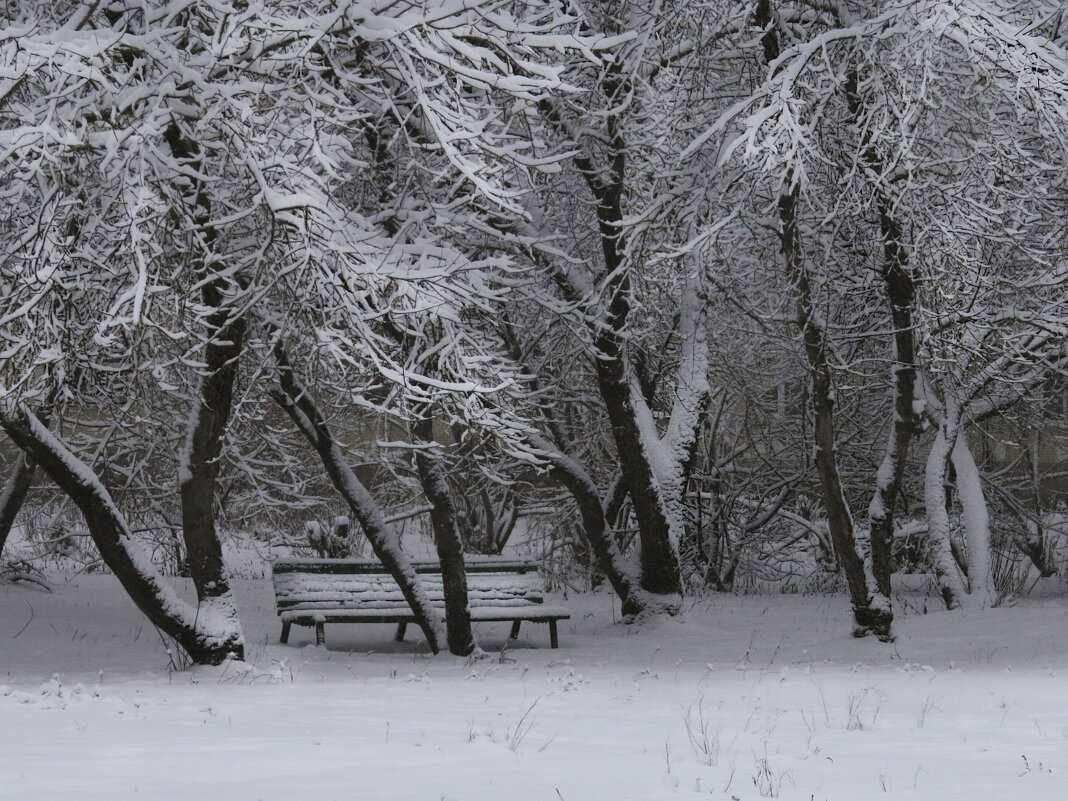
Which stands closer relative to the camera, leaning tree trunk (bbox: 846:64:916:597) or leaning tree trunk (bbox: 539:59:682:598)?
leaning tree trunk (bbox: 846:64:916:597)

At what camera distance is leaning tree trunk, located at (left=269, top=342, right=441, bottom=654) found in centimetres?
977

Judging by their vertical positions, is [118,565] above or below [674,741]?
above

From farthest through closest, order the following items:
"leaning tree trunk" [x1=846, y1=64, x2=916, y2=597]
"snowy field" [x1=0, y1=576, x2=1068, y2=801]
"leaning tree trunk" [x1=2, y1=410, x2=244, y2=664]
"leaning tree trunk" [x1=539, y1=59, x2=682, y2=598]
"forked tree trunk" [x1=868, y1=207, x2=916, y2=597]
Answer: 1. "leaning tree trunk" [x1=539, y1=59, x2=682, y2=598]
2. "forked tree trunk" [x1=868, y1=207, x2=916, y2=597]
3. "leaning tree trunk" [x1=846, y1=64, x2=916, y2=597]
4. "leaning tree trunk" [x1=2, y1=410, x2=244, y2=664]
5. "snowy field" [x1=0, y1=576, x2=1068, y2=801]

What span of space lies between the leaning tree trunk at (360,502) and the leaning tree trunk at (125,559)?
168cm

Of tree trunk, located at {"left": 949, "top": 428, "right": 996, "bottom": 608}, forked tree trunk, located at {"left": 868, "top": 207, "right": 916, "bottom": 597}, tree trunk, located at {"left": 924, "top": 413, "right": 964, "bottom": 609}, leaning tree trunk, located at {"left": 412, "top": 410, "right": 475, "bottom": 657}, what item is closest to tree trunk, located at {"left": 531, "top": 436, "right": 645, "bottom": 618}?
leaning tree trunk, located at {"left": 412, "top": 410, "right": 475, "bottom": 657}

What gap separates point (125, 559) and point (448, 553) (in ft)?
8.46

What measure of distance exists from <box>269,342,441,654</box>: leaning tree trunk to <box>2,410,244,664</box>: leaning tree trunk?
5.51 ft

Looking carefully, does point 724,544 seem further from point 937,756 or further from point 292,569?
point 937,756

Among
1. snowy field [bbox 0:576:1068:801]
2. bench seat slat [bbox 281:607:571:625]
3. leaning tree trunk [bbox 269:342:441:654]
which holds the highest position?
leaning tree trunk [bbox 269:342:441:654]

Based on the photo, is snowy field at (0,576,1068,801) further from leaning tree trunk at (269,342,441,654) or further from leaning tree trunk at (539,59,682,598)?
leaning tree trunk at (539,59,682,598)

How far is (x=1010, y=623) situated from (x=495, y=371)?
537cm

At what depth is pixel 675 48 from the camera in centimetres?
1173

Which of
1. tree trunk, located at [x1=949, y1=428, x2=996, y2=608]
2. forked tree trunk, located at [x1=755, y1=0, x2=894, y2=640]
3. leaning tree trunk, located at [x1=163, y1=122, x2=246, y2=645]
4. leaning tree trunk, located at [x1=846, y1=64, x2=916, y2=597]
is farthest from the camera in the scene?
tree trunk, located at [x1=949, y1=428, x2=996, y2=608]

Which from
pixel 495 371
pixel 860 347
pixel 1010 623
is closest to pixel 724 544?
pixel 860 347
